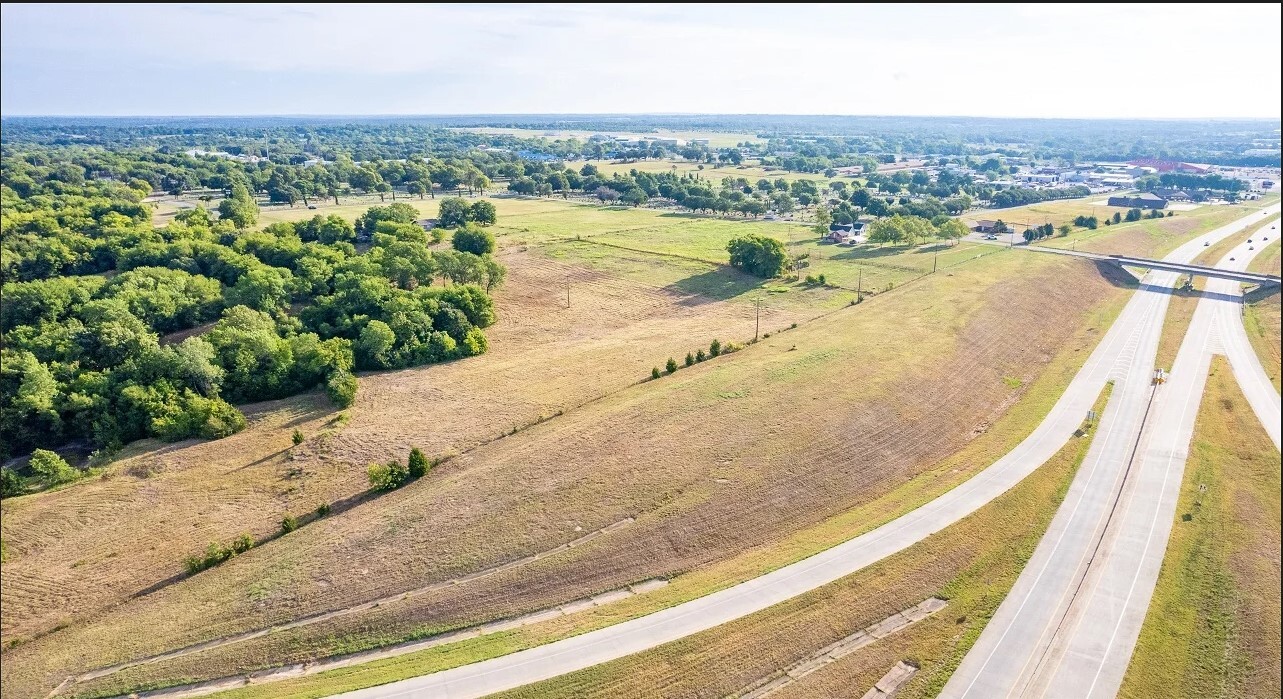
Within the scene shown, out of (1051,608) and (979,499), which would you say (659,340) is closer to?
(979,499)

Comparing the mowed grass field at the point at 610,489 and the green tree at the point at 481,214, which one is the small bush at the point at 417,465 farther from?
the green tree at the point at 481,214

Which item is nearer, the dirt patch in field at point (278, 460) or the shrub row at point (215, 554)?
the shrub row at point (215, 554)

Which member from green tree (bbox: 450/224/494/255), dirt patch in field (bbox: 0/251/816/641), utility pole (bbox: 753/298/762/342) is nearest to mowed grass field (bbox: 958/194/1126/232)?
utility pole (bbox: 753/298/762/342)

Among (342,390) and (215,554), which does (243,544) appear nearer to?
(215,554)

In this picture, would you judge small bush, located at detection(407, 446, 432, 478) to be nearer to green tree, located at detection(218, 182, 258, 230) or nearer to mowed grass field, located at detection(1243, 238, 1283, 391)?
mowed grass field, located at detection(1243, 238, 1283, 391)

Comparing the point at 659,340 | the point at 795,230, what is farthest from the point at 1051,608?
the point at 795,230

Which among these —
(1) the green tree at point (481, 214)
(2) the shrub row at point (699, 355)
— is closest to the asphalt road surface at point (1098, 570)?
(2) the shrub row at point (699, 355)
